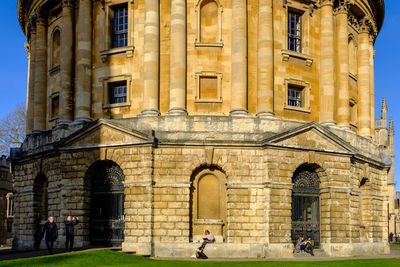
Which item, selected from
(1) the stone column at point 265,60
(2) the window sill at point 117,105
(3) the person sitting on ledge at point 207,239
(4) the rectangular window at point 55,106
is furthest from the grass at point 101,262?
(4) the rectangular window at point 55,106

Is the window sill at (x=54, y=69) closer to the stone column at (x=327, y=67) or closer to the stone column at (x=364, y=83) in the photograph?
the stone column at (x=327, y=67)

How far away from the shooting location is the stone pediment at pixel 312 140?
108 feet

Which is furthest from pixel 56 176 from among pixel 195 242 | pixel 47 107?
pixel 195 242

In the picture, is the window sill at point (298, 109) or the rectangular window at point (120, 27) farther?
the rectangular window at point (120, 27)

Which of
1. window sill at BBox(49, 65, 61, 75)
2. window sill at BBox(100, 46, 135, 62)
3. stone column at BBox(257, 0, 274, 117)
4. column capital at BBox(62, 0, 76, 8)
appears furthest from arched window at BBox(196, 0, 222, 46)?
window sill at BBox(49, 65, 61, 75)

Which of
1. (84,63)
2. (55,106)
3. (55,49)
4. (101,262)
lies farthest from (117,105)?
(101,262)

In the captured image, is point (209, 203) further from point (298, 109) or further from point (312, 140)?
point (298, 109)

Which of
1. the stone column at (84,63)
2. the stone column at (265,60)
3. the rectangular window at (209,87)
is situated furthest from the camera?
the stone column at (84,63)

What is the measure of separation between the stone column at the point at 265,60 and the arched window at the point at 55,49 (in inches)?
600

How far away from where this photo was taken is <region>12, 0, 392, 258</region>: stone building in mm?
32031

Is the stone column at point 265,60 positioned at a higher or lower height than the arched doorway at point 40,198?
higher

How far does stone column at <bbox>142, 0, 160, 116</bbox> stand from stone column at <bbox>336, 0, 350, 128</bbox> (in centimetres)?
1256

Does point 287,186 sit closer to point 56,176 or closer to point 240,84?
point 240,84

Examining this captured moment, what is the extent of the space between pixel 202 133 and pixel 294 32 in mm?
10320
